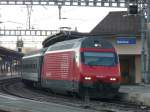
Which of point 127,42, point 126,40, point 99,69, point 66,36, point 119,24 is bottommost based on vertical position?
point 99,69

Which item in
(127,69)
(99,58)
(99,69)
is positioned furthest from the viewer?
(127,69)

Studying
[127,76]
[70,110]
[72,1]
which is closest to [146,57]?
[127,76]

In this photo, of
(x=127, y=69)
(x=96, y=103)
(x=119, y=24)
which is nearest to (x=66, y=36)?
(x=127, y=69)

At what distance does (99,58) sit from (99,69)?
0.68 metres

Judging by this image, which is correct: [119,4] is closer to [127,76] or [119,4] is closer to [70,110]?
[127,76]

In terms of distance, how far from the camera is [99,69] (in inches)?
1085

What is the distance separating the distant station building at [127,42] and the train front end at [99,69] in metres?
15.1

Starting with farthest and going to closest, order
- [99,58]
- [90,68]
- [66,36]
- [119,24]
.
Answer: [119,24] → [66,36] → [99,58] → [90,68]

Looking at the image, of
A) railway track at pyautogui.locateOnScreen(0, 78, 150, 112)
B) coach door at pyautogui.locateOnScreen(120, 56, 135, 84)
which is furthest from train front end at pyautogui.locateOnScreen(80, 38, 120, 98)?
coach door at pyautogui.locateOnScreen(120, 56, 135, 84)

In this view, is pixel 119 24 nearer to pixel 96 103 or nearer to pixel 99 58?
pixel 99 58

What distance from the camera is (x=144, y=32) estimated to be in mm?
41594

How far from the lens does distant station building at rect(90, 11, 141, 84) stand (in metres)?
45.9

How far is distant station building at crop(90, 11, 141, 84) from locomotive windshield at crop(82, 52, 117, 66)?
1517cm

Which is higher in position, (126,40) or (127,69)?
(126,40)
